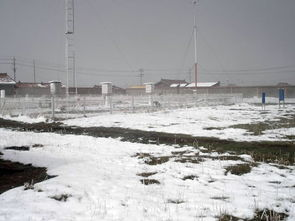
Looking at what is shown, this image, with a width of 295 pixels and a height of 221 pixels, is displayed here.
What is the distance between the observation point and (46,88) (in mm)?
71375

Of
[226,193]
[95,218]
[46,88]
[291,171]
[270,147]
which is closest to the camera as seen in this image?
[95,218]

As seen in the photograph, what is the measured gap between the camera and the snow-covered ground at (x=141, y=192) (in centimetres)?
A: 436

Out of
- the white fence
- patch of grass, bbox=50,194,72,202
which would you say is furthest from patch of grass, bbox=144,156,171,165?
the white fence

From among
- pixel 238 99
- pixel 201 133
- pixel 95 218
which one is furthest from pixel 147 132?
pixel 238 99

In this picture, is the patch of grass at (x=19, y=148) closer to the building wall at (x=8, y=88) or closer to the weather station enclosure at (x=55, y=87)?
the weather station enclosure at (x=55, y=87)

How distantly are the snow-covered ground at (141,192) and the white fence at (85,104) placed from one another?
1508cm

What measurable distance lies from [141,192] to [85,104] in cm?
2957

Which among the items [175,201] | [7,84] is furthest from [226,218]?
[7,84]

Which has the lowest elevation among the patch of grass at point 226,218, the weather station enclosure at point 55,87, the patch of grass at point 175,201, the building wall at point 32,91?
the patch of grass at point 226,218

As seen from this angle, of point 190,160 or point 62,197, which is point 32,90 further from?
point 62,197

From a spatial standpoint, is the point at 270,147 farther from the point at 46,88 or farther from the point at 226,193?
the point at 46,88

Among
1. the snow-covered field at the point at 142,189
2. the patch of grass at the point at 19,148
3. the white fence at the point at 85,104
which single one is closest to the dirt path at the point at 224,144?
the snow-covered field at the point at 142,189

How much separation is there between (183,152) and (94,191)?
4.26 meters


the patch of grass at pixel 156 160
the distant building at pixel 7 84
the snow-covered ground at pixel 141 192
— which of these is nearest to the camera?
the snow-covered ground at pixel 141 192
